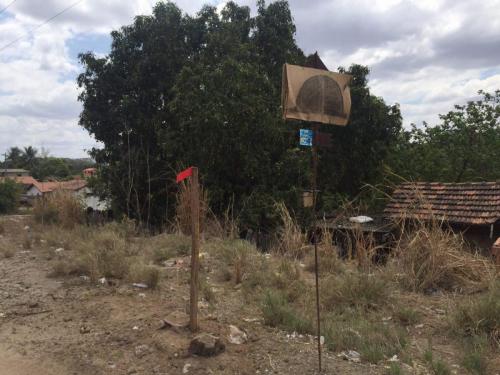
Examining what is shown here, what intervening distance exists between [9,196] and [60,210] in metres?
19.9

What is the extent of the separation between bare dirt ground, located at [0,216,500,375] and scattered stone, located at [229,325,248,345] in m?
0.05

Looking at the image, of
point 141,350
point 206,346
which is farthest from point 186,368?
point 141,350

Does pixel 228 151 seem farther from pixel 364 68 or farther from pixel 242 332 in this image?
pixel 242 332

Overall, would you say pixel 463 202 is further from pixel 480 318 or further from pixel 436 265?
pixel 480 318

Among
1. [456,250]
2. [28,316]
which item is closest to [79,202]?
[28,316]

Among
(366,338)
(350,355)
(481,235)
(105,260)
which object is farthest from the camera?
(481,235)

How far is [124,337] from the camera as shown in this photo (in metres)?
4.49

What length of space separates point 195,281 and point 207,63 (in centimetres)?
1217

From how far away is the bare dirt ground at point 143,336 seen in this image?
3875 millimetres

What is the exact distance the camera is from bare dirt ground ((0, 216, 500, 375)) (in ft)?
12.7

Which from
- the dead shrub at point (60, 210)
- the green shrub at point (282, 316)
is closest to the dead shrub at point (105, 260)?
the green shrub at point (282, 316)

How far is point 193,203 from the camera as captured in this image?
4.33 metres

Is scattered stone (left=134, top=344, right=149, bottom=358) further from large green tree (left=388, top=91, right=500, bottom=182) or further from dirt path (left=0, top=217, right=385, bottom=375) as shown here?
large green tree (left=388, top=91, right=500, bottom=182)

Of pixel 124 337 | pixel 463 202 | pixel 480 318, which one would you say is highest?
pixel 463 202
